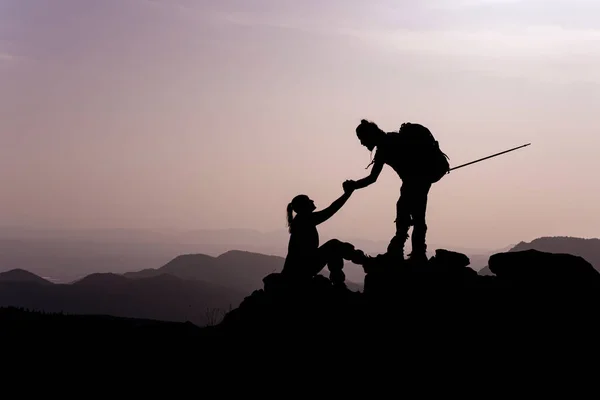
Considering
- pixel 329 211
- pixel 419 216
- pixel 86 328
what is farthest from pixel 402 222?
pixel 86 328

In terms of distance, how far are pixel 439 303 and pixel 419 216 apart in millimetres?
2150

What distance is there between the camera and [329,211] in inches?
499

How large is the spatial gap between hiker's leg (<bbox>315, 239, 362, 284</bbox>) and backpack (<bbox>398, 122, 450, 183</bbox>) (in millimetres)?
2354

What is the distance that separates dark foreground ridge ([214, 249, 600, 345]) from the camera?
1203 centimetres

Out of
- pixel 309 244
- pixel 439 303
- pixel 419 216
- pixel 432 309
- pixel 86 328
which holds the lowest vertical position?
pixel 86 328

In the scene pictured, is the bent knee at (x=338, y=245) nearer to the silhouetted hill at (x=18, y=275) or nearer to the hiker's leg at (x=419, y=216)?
the hiker's leg at (x=419, y=216)

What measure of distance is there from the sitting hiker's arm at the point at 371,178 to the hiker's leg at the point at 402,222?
79 centimetres

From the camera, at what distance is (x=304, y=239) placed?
12.7 metres

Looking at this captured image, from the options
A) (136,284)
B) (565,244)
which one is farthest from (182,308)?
(565,244)

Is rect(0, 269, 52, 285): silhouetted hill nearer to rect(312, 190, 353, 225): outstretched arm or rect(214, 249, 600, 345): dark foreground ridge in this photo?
rect(214, 249, 600, 345): dark foreground ridge

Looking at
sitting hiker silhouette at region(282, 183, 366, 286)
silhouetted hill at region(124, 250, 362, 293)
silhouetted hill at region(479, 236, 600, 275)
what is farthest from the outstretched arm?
silhouetted hill at region(124, 250, 362, 293)

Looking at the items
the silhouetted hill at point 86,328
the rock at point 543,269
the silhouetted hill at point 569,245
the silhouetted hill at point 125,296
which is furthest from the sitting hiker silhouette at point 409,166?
the silhouetted hill at point 569,245

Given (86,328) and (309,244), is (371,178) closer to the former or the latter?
(309,244)

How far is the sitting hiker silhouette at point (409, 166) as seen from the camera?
13.7m
